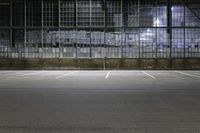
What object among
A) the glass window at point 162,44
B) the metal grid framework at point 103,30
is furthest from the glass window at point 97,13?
the glass window at point 162,44

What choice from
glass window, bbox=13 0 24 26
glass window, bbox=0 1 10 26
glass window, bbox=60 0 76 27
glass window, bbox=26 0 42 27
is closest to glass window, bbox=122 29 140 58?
glass window, bbox=60 0 76 27

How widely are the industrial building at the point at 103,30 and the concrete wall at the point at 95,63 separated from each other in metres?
0.56

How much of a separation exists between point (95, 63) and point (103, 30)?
13.9 feet

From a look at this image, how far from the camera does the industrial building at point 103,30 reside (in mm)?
46250

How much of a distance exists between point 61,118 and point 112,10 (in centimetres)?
3792

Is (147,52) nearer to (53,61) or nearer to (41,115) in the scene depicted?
(53,61)

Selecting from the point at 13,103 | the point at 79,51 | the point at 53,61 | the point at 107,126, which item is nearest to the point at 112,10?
the point at 79,51

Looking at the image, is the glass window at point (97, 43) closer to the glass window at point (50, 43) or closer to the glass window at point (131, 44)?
the glass window at point (131, 44)

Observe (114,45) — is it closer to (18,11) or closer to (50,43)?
(50,43)

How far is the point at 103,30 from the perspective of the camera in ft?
154

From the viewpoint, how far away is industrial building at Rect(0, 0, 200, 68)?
152 ft

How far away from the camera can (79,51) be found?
153ft

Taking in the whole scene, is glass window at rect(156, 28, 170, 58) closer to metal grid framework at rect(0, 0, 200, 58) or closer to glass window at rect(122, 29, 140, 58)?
metal grid framework at rect(0, 0, 200, 58)

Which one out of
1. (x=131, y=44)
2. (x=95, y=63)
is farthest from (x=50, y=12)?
(x=131, y=44)
